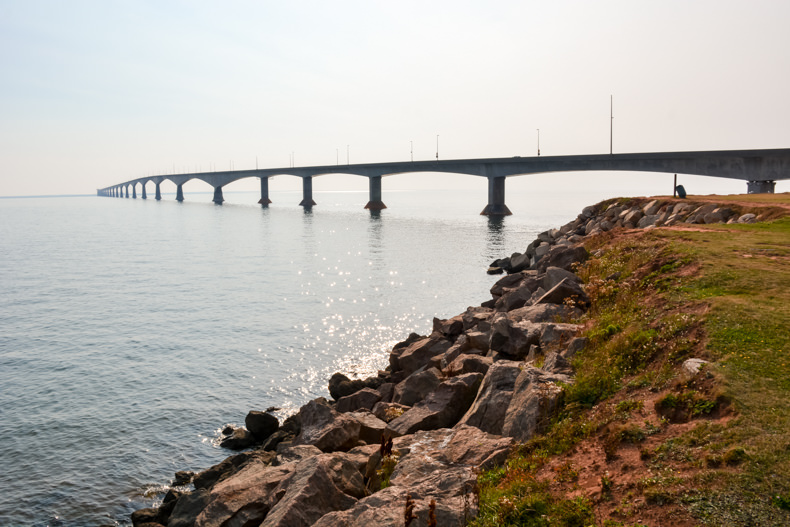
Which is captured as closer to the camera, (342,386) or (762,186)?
(342,386)

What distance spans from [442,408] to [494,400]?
5.08 feet

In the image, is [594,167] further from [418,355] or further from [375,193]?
[418,355]

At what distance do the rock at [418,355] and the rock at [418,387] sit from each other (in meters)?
3.60

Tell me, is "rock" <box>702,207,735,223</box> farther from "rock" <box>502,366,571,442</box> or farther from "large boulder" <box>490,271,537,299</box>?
"rock" <box>502,366,571,442</box>

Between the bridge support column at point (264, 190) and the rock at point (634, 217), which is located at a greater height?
the bridge support column at point (264, 190)

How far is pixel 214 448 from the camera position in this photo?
49.8 ft

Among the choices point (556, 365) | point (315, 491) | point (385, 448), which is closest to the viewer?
point (315, 491)

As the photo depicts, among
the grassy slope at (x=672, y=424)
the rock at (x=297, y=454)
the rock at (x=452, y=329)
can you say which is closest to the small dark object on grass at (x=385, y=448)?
the rock at (x=297, y=454)

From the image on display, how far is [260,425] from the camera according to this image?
15.5 meters

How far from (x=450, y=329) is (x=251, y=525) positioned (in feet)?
40.1

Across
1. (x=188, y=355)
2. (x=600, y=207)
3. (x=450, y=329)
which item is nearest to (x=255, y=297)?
(x=188, y=355)

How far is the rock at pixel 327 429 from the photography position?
1113 cm

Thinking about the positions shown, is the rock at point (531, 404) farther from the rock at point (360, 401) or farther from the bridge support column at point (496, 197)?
the bridge support column at point (496, 197)

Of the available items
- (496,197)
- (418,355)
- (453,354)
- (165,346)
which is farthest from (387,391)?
(496,197)
